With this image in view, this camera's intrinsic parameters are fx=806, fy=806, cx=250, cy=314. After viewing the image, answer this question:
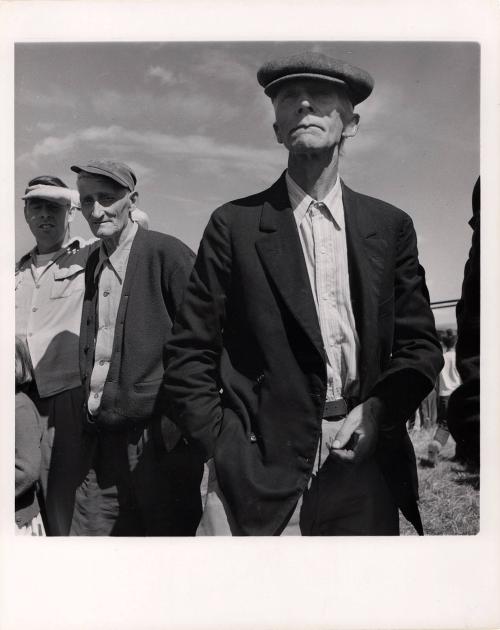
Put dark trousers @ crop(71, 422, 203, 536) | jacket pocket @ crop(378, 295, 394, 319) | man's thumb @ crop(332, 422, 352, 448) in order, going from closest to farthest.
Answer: man's thumb @ crop(332, 422, 352, 448), jacket pocket @ crop(378, 295, 394, 319), dark trousers @ crop(71, 422, 203, 536)

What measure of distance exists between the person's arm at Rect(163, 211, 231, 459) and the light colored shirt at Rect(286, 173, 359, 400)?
39 cm

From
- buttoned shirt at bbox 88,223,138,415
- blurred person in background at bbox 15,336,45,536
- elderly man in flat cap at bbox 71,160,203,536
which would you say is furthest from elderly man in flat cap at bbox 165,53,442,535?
blurred person in background at bbox 15,336,45,536

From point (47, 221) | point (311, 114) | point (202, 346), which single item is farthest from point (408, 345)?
point (47, 221)

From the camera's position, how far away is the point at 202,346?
382 cm

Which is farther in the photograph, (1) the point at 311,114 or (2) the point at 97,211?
(2) the point at 97,211

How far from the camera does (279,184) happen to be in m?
3.93

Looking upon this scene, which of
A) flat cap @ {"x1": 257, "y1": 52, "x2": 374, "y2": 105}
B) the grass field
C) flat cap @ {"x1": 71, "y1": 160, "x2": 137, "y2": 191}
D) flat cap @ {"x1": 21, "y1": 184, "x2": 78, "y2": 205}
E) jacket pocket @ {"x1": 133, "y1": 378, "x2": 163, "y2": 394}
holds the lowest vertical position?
the grass field

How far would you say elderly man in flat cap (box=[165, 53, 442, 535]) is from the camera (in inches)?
148

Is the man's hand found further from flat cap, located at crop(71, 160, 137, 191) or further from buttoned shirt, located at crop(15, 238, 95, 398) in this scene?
flat cap, located at crop(71, 160, 137, 191)

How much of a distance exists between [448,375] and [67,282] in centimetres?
197

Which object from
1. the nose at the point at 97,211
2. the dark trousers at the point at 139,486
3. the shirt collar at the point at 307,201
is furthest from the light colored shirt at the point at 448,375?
the nose at the point at 97,211

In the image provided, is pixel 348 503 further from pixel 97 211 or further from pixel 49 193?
pixel 49 193

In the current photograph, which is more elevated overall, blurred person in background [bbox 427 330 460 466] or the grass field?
blurred person in background [bbox 427 330 460 466]

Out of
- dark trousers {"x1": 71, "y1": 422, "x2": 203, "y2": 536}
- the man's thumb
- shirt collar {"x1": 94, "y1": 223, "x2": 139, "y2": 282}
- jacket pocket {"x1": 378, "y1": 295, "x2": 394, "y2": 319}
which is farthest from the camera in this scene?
shirt collar {"x1": 94, "y1": 223, "x2": 139, "y2": 282}
